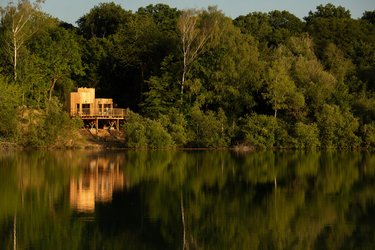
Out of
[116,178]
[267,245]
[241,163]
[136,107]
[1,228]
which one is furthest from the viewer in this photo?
[136,107]

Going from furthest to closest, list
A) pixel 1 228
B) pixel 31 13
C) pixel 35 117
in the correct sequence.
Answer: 1. pixel 31 13
2. pixel 35 117
3. pixel 1 228

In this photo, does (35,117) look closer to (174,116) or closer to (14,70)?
(14,70)

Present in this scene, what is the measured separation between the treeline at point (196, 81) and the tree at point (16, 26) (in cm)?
8

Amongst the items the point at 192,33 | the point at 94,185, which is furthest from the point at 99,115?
the point at 94,185

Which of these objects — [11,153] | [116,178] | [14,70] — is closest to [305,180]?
[116,178]

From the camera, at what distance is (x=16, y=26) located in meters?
54.6

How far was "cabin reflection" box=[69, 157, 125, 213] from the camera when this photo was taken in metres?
25.1

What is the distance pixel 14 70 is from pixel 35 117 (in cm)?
526

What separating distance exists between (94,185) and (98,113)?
2592 cm

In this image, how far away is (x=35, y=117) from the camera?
51.5 metres

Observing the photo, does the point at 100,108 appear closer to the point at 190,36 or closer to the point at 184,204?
the point at 190,36

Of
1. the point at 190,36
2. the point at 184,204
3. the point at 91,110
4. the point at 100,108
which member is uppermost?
the point at 190,36

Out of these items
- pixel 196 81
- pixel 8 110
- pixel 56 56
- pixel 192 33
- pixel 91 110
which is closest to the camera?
pixel 8 110

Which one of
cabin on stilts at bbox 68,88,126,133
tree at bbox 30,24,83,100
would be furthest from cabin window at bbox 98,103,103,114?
tree at bbox 30,24,83,100
